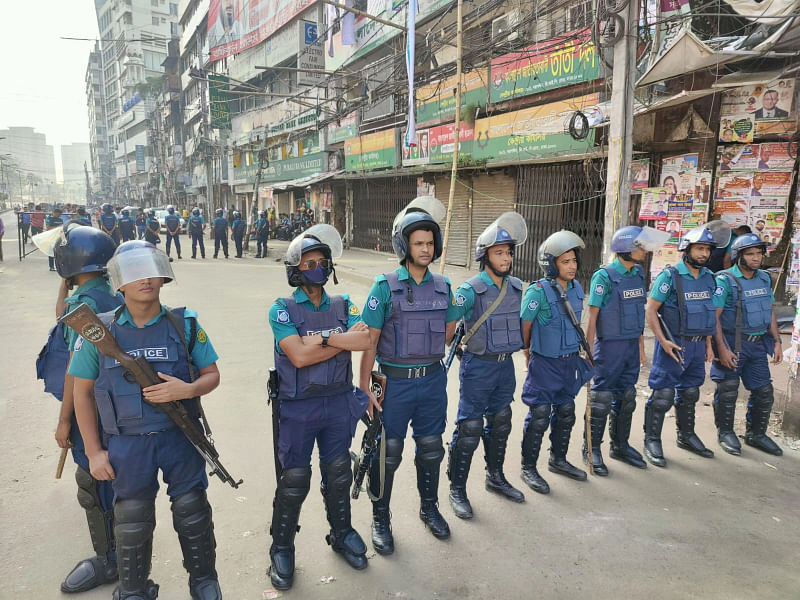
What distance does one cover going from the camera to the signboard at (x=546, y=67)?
8727mm

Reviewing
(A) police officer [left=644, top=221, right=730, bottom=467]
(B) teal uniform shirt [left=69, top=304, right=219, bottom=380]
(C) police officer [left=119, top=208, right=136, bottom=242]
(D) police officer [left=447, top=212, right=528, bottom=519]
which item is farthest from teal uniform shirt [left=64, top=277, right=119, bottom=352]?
(C) police officer [left=119, top=208, right=136, bottom=242]

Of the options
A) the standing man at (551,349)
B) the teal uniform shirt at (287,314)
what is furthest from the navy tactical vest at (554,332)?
the teal uniform shirt at (287,314)

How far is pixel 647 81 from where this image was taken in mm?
6137

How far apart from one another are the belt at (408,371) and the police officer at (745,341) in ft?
8.48

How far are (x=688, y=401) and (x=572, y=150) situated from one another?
6370mm

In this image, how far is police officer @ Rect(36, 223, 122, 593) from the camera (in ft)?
7.95

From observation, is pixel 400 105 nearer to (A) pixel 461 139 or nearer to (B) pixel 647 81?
(A) pixel 461 139

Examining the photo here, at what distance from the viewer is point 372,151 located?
15.8 meters

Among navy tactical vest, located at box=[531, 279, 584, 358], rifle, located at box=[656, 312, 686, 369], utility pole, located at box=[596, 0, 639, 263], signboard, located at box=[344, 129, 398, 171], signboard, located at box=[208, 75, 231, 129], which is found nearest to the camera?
navy tactical vest, located at box=[531, 279, 584, 358]

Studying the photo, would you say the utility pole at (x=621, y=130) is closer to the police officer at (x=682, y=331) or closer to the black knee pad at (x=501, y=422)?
the police officer at (x=682, y=331)

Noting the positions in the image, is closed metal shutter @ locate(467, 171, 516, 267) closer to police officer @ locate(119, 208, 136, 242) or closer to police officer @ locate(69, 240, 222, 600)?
police officer @ locate(69, 240, 222, 600)

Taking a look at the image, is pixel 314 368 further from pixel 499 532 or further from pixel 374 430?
pixel 499 532

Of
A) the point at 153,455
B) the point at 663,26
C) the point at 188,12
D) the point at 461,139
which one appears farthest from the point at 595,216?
the point at 188,12

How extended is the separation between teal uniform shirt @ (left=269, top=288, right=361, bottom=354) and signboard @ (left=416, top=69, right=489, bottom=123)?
10.3m
